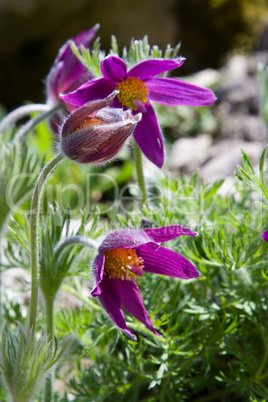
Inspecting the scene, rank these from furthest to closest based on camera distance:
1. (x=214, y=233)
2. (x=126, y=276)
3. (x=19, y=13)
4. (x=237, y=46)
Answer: (x=237, y=46)
(x=19, y=13)
(x=214, y=233)
(x=126, y=276)

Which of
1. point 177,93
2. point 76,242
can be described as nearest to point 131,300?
point 76,242

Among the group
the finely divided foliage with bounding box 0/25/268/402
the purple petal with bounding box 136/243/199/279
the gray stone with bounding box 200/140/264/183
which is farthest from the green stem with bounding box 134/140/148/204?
the gray stone with bounding box 200/140/264/183

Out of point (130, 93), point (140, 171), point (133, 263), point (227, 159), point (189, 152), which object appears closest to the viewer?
point (133, 263)

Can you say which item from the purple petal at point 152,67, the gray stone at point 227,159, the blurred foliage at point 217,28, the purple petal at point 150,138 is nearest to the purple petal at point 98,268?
the purple petal at point 150,138

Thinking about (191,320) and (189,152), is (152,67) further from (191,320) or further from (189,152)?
(189,152)

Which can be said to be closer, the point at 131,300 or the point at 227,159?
the point at 131,300

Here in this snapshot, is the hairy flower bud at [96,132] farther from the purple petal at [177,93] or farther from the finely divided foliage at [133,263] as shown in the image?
the purple petal at [177,93]

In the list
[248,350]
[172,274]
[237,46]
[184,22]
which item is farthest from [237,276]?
[184,22]

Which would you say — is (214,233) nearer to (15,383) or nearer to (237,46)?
(15,383)
